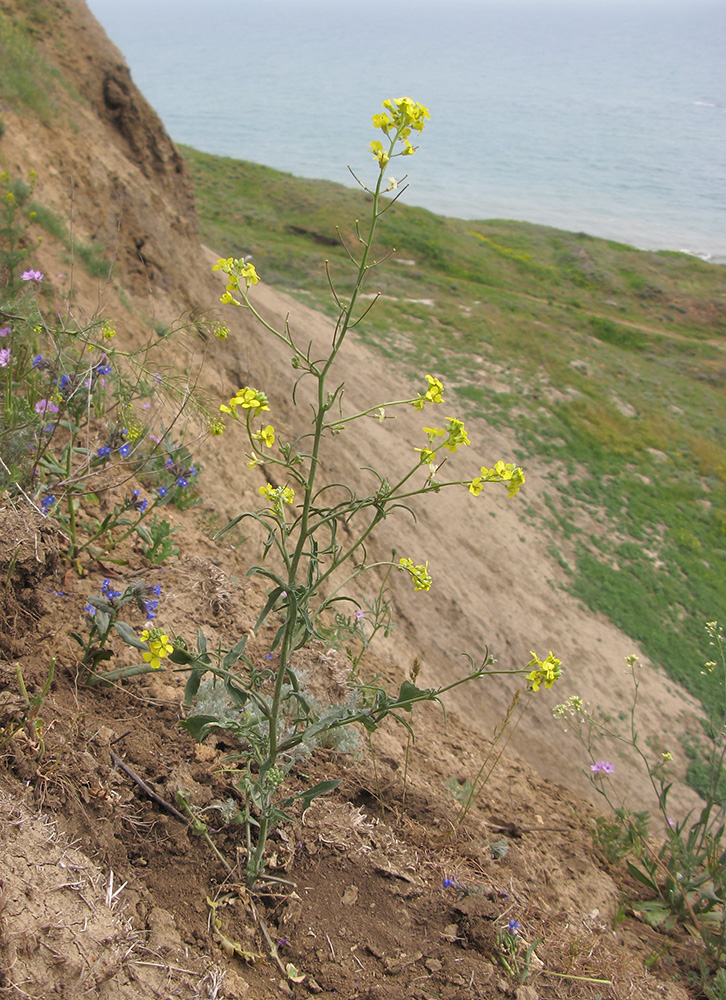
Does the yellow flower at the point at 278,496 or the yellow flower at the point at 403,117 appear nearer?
the yellow flower at the point at 403,117

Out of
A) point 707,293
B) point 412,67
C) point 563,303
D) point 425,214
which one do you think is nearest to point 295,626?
point 563,303

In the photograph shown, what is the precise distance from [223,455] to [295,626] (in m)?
4.58

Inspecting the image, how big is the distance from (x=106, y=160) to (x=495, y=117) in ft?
287

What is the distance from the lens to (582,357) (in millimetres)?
17828

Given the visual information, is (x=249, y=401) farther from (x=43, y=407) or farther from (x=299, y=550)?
(x=43, y=407)

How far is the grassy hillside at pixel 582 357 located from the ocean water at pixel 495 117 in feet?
43.2

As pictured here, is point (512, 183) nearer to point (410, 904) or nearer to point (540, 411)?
point (540, 411)

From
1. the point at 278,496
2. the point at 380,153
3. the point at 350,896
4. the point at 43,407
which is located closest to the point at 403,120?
the point at 380,153

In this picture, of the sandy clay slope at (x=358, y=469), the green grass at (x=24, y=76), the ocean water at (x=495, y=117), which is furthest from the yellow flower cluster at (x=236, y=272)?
the ocean water at (x=495, y=117)

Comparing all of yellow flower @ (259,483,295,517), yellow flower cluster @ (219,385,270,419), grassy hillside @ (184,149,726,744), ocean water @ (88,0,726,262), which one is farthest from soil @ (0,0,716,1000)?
ocean water @ (88,0,726,262)

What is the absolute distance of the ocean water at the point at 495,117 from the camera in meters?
52.5

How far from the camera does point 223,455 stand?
6523mm

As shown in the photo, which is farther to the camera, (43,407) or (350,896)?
(43,407)

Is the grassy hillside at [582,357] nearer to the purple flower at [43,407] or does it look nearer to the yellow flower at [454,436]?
the purple flower at [43,407]
